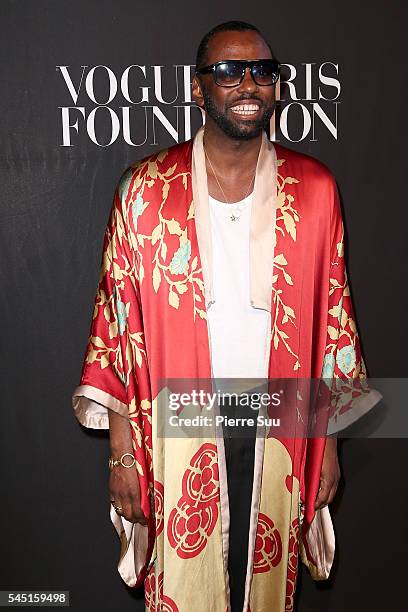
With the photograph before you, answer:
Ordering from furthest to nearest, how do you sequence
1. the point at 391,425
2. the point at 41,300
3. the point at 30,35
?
1. the point at 391,425
2. the point at 41,300
3. the point at 30,35

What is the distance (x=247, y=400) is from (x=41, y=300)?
0.69 meters

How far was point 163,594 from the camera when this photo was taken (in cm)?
164

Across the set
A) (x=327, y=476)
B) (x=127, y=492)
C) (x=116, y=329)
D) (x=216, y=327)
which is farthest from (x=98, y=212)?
(x=327, y=476)

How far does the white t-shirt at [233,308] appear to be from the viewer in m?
1.57

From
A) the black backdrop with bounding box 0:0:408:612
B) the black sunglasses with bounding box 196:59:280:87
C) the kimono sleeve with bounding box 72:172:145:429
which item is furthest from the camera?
the black backdrop with bounding box 0:0:408:612

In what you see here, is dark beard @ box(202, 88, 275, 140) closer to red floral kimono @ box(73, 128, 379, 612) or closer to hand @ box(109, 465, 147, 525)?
red floral kimono @ box(73, 128, 379, 612)

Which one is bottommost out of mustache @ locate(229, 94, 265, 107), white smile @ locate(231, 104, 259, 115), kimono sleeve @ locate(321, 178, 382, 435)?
kimono sleeve @ locate(321, 178, 382, 435)

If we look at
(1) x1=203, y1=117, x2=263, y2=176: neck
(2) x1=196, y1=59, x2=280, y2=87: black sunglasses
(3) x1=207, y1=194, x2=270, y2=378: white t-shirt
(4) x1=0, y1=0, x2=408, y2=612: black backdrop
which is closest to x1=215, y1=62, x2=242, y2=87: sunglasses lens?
(2) x1=196, y1=59, x2=280, y2=87: black sunglasses

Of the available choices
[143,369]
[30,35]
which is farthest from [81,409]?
[30,35]

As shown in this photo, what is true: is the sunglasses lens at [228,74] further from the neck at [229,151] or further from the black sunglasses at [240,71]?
the neck at [229,151]

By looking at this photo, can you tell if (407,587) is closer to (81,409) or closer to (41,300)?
(81,409)

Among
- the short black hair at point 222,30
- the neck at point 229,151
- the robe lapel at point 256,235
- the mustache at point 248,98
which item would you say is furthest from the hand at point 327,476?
the short black hair at point 222,30

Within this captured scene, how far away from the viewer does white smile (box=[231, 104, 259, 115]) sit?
1499 mm

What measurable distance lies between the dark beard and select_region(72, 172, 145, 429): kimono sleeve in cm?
24
